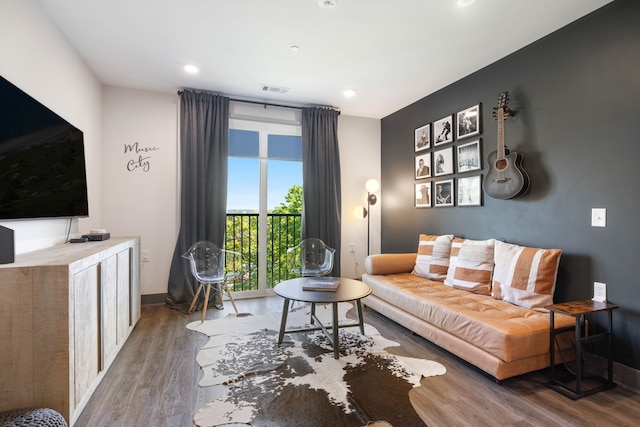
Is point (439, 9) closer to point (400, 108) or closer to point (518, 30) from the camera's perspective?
point (518, 30)

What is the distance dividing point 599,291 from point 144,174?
4543 millimetres

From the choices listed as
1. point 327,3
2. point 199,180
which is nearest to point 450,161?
point 327,3

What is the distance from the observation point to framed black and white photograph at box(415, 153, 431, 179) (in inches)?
154

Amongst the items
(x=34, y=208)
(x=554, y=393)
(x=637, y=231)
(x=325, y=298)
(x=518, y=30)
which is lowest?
(x=554, y=393)

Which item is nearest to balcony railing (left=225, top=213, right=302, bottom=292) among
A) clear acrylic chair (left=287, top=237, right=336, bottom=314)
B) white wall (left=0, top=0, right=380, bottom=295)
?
clear acrylic chair (left=287, top=237, right=336, bottom=314)

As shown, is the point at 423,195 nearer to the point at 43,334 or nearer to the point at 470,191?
the point at 470,191

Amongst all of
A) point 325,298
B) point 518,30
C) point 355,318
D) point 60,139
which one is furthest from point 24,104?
point 518,30

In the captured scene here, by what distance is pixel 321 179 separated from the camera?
14.1ft

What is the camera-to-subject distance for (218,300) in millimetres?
3734

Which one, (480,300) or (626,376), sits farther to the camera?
(480,300)

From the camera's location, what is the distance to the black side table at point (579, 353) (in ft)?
6.24

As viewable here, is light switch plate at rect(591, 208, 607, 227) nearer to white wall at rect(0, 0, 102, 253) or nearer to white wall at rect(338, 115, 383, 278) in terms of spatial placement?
white wall at rect(338, 115, 383, 278)

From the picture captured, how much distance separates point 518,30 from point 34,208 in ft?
12.5

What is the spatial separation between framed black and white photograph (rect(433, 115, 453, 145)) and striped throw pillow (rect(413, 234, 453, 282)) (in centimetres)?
114
